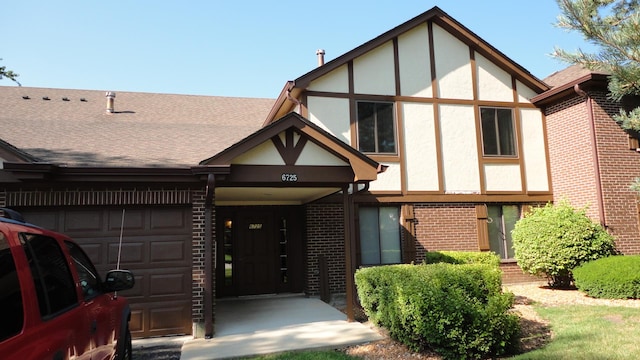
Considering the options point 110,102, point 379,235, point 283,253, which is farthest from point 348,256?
point 110,102

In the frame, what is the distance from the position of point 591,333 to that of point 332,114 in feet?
25.1

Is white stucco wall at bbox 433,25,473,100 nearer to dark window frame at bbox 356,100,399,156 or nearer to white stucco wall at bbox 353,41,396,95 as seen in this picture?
white stucco wall at bbox 353,41,396,95

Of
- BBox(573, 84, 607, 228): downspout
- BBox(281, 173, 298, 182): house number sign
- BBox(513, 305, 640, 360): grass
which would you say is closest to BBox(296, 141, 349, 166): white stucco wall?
BBox(281, 173, 298, 182): house number sign

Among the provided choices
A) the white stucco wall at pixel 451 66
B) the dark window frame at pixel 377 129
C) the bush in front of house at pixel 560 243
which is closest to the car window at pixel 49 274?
the dark window frame at pixel 377 129

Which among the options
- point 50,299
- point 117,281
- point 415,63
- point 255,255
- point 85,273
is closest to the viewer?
point 50,299

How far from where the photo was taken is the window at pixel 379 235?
1187cm

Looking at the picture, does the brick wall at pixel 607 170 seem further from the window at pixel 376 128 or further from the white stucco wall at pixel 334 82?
the white stucco wall at pixel 334 82

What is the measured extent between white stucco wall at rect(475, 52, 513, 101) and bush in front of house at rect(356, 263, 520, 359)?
8106 millimetres

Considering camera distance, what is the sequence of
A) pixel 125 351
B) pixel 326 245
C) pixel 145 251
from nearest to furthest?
pixel 125 351, pixel 145 251, pixel 326 245

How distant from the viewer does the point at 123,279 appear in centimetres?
407

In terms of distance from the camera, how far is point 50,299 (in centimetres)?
267

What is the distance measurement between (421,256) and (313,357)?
6386mm

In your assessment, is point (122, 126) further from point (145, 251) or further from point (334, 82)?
point (334, 82)

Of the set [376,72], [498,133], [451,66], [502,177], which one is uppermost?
[451,66]
